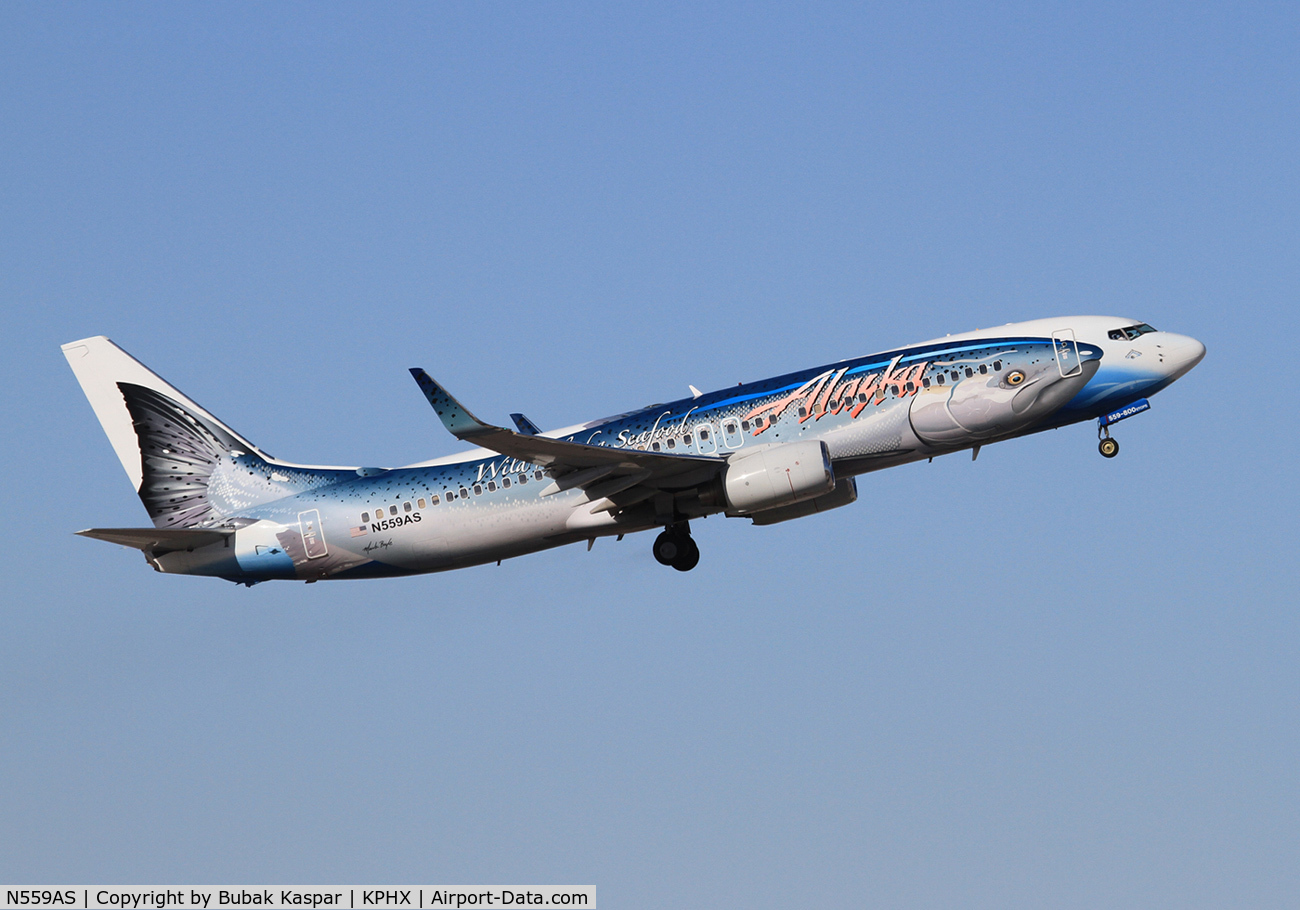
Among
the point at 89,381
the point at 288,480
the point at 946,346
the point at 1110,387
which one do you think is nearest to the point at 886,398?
the point at 946,346

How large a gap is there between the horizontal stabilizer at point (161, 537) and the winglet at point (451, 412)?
992 cm

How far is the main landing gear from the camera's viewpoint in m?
42.1

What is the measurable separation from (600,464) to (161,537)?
1178cm

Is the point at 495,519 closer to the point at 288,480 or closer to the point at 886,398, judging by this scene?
the point at 288,480

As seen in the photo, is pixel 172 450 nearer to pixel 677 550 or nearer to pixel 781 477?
pixel 677 550

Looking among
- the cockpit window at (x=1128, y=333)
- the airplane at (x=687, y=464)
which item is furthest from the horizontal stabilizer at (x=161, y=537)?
the cockpit window at (x=1128, y=333)

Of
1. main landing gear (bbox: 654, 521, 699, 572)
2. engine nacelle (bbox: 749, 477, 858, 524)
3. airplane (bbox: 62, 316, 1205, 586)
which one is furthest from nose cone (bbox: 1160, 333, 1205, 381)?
main landing gear (bbox: 654, 521, 699, 572)

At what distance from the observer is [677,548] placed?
42.1m

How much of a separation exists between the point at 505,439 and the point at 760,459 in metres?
6.72

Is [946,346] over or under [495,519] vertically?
over

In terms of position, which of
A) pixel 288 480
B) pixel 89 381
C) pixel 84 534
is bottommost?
pixel 84 534

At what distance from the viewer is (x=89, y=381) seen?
45.5 meters

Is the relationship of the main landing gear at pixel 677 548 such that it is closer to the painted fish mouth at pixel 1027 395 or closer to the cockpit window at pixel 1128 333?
the painted fish mouth at pixel 1027 395

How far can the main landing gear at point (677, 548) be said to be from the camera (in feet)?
138
